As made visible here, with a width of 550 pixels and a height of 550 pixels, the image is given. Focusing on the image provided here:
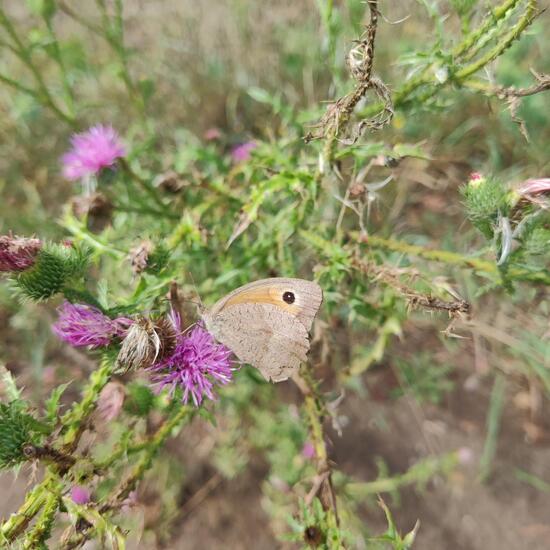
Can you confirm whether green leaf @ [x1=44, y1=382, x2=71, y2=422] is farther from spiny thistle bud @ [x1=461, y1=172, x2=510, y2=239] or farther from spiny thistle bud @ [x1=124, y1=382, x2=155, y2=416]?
spiny thistle bud @ [x1=461, y1=172, x2=510, y2=239]

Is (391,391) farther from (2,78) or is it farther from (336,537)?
(2,78)

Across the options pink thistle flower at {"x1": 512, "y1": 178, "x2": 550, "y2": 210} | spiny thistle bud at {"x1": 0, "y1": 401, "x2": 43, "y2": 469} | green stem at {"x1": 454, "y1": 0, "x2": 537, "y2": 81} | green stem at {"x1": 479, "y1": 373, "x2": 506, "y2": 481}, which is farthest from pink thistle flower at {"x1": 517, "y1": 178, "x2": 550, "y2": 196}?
green stem at {"x1": 479, "y1": 373, "x2": 506, "y2": 481}

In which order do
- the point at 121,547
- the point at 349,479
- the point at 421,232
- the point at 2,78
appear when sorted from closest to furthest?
the point at 121,547
the point at 2,78
the point at 349,479
the point at 421,232

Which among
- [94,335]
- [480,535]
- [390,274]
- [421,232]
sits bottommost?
[480,535]

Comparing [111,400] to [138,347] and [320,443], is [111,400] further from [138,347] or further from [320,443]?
[320,443]

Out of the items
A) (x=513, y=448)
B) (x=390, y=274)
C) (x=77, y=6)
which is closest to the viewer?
(x=390, y=274)

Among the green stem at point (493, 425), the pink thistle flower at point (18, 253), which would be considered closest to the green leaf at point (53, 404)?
the pink thistle flower at point (18, 253)

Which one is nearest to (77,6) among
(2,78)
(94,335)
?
(2,78)
